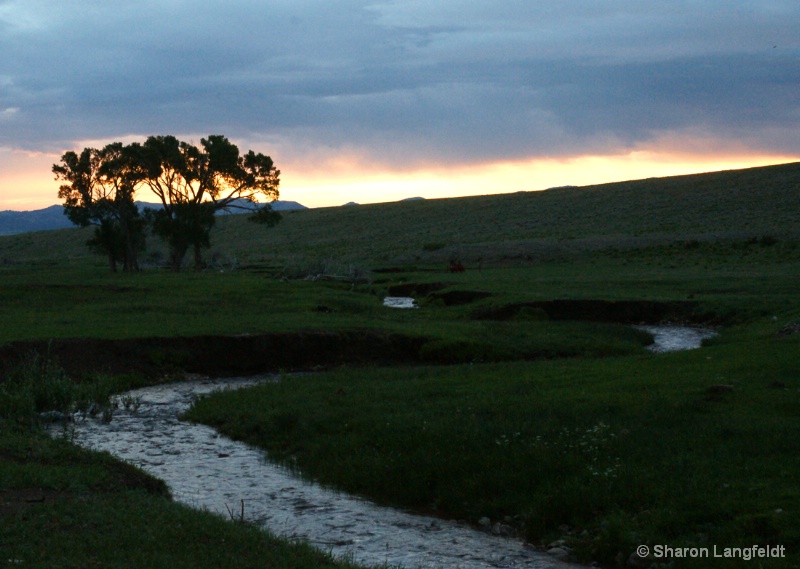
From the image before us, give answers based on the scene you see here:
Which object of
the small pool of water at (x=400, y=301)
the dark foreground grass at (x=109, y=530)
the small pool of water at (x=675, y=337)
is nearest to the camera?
the dark foreground grass at (x=109, y=530)

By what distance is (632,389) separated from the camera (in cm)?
1650

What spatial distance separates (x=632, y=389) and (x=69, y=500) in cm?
1067

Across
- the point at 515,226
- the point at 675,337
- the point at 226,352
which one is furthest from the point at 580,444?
the point at 515,226

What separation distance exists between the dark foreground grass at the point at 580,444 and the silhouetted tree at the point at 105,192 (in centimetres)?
4441

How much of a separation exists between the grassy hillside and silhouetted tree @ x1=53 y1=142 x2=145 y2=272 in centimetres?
1089

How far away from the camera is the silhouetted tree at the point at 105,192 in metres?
59.9

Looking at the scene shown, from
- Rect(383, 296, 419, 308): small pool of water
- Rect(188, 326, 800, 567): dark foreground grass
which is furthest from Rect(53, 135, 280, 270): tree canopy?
Rect(188, 326, 800, 567): dark foreground grass

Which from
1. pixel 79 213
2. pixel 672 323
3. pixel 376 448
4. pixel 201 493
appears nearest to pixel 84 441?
pixel 201 493

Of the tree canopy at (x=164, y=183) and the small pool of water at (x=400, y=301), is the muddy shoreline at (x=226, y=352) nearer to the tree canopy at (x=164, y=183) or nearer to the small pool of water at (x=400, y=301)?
the small pool of water at (x=400, y=301)

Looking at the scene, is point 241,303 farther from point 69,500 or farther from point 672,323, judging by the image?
point 69,500

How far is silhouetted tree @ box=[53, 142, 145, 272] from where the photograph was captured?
196ft

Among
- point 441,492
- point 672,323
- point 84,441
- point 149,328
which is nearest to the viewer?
point 441,492

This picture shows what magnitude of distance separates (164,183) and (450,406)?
4980 cm

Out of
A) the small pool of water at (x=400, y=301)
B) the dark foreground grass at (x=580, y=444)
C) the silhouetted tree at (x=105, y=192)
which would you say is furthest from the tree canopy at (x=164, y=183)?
the dark foreground grass at (x=580, y=444)
